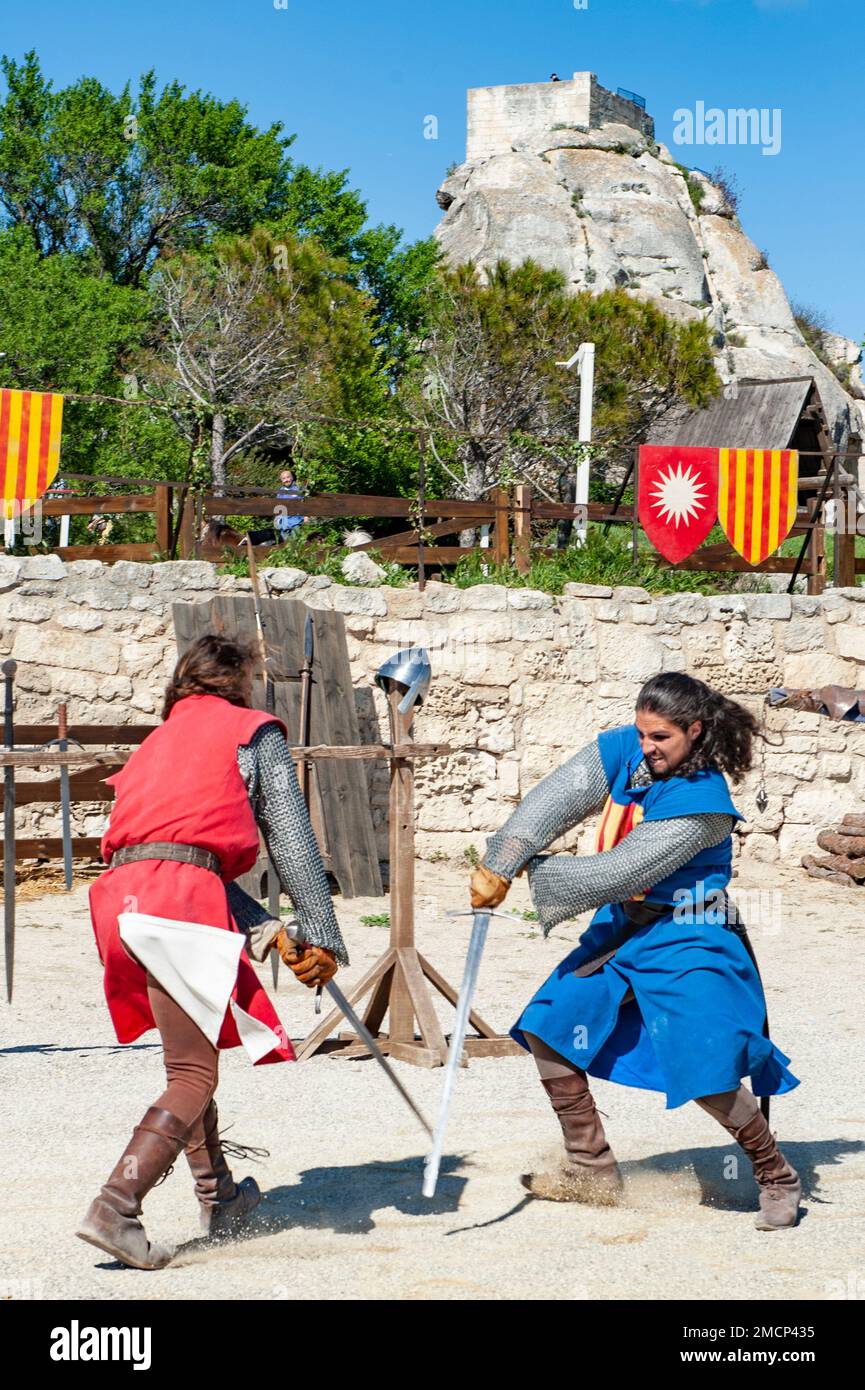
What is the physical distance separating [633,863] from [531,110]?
4586 cm

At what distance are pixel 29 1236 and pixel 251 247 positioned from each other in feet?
85.5

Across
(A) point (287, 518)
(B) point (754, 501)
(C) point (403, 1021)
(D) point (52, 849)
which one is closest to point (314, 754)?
(C) point (403, 1021)

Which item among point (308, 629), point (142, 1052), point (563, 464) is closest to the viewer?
point (142, 1052)

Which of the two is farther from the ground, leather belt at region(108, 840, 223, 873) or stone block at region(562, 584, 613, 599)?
stone block at region(562, 584, 613, 599)

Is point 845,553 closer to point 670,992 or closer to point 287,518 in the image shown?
point 287,518

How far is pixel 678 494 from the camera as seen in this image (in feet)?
34.2

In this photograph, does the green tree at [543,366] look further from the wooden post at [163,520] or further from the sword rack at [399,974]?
the sword rack at [399,974]

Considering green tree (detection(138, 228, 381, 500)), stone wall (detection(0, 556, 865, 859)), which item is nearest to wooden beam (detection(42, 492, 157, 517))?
stone wall (detection(0, 556, 865, 859))

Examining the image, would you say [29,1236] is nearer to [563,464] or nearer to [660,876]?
[660,876]

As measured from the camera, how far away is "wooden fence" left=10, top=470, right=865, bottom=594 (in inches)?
368

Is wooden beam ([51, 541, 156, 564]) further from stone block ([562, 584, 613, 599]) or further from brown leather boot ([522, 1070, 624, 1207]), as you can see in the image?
brown leather boot ([522, 1070, 624, 1207])

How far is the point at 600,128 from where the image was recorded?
44.4 m

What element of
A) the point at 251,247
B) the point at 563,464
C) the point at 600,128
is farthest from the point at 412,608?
the point at 600,128

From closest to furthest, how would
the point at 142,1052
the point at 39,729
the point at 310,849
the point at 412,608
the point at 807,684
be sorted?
the point at 310,849 < the point at 142,1052 < the point at 39,729 < the point at 412,608 < the point at 807,684
